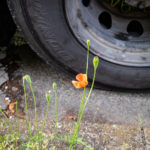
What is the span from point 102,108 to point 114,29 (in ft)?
1.85

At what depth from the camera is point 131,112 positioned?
56.6 inches

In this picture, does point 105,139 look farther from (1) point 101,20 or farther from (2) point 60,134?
(1) point 101,20

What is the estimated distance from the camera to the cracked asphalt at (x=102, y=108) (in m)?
1.24

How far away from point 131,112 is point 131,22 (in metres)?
0.66

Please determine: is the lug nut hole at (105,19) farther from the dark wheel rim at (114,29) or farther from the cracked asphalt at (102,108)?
the cracked asphalt at (102,108)

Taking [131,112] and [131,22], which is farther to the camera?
[131,22]

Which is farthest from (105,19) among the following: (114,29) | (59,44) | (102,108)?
(102,108)

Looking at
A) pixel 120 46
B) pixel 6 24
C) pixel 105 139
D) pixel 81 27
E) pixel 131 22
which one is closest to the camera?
pixel 105 139

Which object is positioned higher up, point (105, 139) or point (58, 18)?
point (58, 18)

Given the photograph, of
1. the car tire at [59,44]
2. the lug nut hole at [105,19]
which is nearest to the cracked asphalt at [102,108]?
the car tire at [59,44]

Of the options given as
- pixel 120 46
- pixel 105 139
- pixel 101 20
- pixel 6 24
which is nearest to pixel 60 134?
pixel 105 139

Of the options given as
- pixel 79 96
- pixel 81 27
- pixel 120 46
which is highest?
pixel 81 27

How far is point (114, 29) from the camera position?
1.56 metres

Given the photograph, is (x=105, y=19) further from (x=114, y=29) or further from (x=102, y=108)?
(x=102, y=108)
